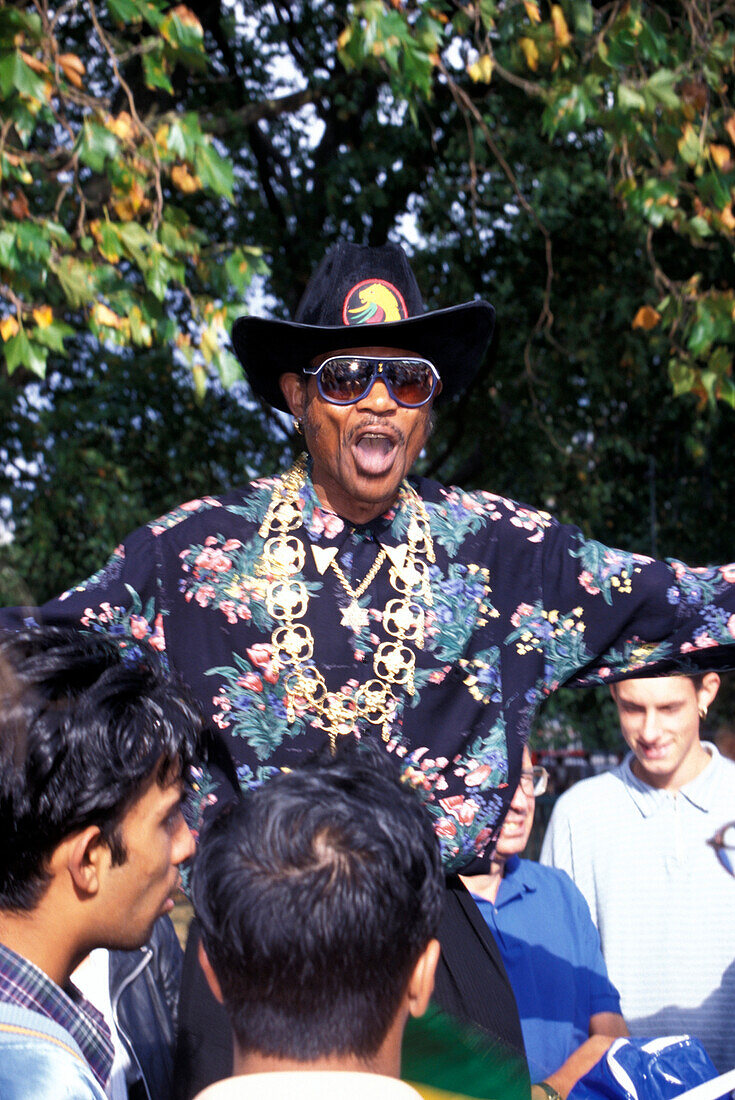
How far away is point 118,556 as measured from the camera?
1.98 metres

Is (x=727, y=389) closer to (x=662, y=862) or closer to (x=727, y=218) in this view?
Result: (x=727, y=218)

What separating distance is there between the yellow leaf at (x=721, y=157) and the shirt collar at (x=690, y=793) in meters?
2.10

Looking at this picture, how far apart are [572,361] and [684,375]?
146 inches

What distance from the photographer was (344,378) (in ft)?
6.67

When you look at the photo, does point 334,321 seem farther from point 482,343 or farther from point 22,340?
point 22,340

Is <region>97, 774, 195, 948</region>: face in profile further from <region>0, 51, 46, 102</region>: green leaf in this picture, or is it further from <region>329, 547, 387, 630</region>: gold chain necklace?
<region>0, 51, 46, 102</region>: green leaf

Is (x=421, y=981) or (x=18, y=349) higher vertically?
(x=18, y=349)

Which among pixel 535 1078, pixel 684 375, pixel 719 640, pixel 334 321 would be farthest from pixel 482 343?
pixel 684 375

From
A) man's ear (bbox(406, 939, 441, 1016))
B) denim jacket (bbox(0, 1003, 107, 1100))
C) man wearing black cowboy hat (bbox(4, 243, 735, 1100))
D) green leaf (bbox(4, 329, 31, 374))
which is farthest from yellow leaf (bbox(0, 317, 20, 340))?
man's ear (bbox(406, 939, 441, 1016))

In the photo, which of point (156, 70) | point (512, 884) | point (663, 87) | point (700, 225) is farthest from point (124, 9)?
point (512, 884)

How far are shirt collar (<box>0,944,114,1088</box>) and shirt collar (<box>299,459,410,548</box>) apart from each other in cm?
85

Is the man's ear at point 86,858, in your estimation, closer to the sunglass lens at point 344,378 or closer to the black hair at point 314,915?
the black hair at point 314,915

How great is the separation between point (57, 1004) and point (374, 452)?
987mm

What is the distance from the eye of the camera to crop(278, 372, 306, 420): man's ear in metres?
2.16
